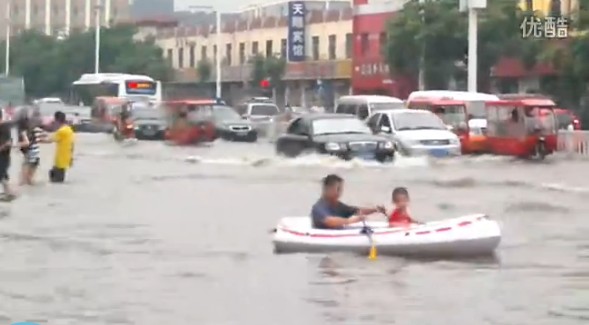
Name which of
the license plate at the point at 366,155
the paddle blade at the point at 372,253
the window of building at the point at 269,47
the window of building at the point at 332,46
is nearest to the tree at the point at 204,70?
the window of building at the point at 269,47

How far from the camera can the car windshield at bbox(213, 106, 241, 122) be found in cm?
5912

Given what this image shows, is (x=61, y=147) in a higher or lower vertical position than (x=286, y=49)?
lower

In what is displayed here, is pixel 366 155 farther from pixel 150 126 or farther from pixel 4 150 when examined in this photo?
pixel 150 126

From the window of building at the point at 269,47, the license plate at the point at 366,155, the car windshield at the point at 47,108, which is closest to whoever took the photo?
the license plate at the point at 366,155

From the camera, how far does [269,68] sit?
273 feet

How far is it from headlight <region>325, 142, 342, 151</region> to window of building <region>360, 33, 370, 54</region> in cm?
3994

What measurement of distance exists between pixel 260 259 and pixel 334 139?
62.8ft

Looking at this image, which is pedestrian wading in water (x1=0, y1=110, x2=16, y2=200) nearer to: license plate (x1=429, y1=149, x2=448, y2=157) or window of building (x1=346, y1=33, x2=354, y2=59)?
license plate (x1=429, y1=149, x2=448, y2=157)

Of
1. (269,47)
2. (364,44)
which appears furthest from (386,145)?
(269,47)

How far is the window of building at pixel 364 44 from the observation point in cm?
7831

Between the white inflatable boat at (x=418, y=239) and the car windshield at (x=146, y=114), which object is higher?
the car windshield at (x=146, y=114)

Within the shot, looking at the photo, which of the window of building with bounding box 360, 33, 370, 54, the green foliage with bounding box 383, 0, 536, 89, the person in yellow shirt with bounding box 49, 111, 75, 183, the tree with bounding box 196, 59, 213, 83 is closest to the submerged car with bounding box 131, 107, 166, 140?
the green foliage with bounding box 383, 0, 536, 89

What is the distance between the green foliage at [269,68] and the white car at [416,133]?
40.1m

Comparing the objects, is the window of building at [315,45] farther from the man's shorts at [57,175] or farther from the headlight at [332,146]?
the man's shorts at [57,175]
